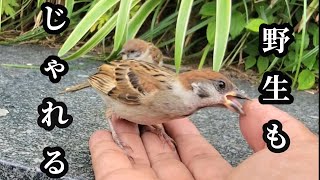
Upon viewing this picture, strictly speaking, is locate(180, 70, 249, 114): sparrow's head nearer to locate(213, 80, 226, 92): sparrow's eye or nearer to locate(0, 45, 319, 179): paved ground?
locate(213, 80, 226, 92): sparrow's eye

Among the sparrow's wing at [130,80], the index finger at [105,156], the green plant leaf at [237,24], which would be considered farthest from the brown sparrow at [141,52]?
the index finger at [105,156]

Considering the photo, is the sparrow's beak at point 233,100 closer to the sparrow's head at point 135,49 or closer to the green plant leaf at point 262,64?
the sparrow's head at point 135,49

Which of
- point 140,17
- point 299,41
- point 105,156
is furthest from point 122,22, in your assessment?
point 105,156

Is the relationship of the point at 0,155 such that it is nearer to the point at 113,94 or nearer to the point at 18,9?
the point at 113,94

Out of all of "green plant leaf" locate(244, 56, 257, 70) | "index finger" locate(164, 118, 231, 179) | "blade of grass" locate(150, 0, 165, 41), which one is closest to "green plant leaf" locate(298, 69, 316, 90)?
"green plant leaf" locate(244, 56, 257, 70)

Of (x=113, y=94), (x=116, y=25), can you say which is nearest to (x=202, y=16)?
(x=116, y=25)
